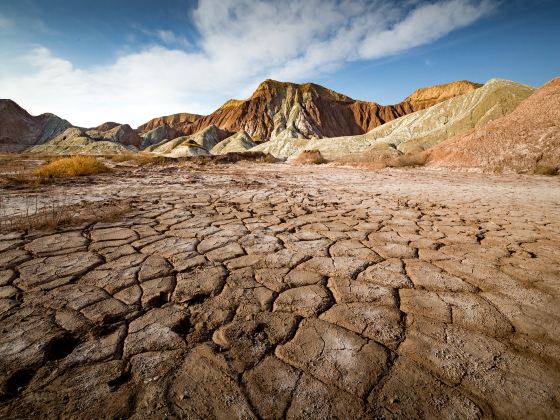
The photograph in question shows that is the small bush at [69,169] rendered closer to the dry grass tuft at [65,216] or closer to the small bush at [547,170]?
the dry grass tuft at [65,216]

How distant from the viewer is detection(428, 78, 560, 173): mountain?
27.9ft

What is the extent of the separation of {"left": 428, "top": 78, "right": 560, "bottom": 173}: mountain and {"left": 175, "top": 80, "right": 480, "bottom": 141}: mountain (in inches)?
1805

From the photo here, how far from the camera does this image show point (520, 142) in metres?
9.05

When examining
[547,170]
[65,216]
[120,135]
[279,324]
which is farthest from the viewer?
[120,135]

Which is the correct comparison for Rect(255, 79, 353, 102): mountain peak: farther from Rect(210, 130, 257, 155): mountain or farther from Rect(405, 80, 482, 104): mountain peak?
Rect(210, 130, 257, 155): mountain

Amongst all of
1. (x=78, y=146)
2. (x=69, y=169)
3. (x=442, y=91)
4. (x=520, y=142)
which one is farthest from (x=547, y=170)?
(x=442, y=91)

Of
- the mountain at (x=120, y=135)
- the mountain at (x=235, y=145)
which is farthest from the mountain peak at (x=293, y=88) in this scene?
the mountain at (x=120, y=135)

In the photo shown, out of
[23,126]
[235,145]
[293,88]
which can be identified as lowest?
[235,145]

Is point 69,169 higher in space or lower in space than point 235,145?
lower

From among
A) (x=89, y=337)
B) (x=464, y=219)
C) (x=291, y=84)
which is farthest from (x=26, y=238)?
(x=291, y=84)

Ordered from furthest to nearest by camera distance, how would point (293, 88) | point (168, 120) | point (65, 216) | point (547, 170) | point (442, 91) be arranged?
point (168, 120), point (442, 91), point (293, 88), point (547, 170), point (65, 216)

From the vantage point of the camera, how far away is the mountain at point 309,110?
5812 cm

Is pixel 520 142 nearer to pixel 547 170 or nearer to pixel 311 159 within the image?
pixel 547 170

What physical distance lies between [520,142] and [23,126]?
253 ft
